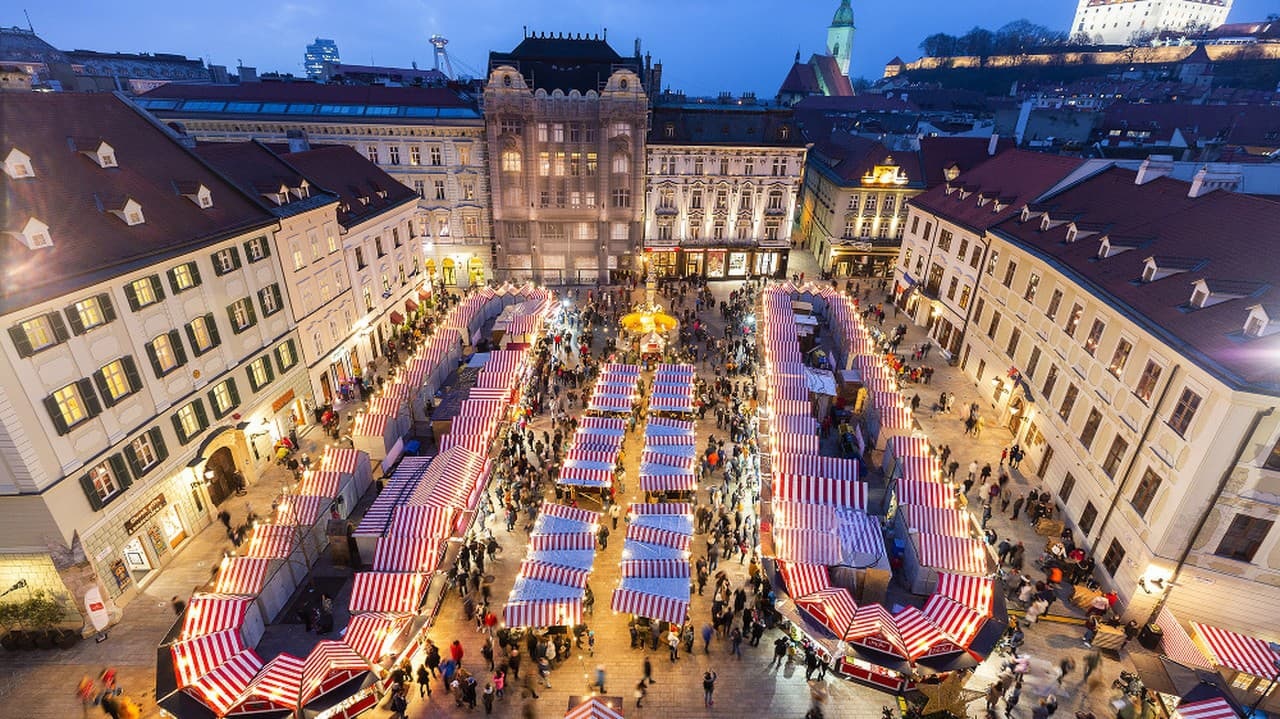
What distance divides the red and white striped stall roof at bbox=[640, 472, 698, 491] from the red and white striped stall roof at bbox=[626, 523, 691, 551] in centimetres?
334

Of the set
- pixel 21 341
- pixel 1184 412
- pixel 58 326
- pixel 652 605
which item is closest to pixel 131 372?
pixel 58 326

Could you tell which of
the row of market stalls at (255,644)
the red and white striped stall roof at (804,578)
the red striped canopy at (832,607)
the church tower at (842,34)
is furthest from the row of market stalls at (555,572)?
the church tower at (842,34)

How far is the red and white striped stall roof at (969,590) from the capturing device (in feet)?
63.8

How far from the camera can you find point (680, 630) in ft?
67.6

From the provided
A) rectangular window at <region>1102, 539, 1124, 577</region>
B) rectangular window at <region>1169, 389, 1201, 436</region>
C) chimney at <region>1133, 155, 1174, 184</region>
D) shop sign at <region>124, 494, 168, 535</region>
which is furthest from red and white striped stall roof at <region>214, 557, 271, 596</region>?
chimney at <region>1133, 155, 1174, 184</region>

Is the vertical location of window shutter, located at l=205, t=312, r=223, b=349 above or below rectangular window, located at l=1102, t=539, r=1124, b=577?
above

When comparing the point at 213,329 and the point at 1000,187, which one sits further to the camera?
the point at 1000,187

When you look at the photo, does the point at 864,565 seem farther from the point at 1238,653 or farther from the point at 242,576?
the point at 242,576

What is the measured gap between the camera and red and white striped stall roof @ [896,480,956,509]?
79.0 feet

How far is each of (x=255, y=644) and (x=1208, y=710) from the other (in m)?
29.4

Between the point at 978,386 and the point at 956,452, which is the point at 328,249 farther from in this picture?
the point at 978,386

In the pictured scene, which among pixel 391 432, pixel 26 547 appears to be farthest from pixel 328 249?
pixel 26 547

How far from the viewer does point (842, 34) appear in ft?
570

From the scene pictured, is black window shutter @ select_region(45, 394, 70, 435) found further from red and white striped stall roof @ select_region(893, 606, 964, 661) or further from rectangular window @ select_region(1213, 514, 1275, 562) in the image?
rectangular window @ select_region(1213, 514, 1275, 562)
